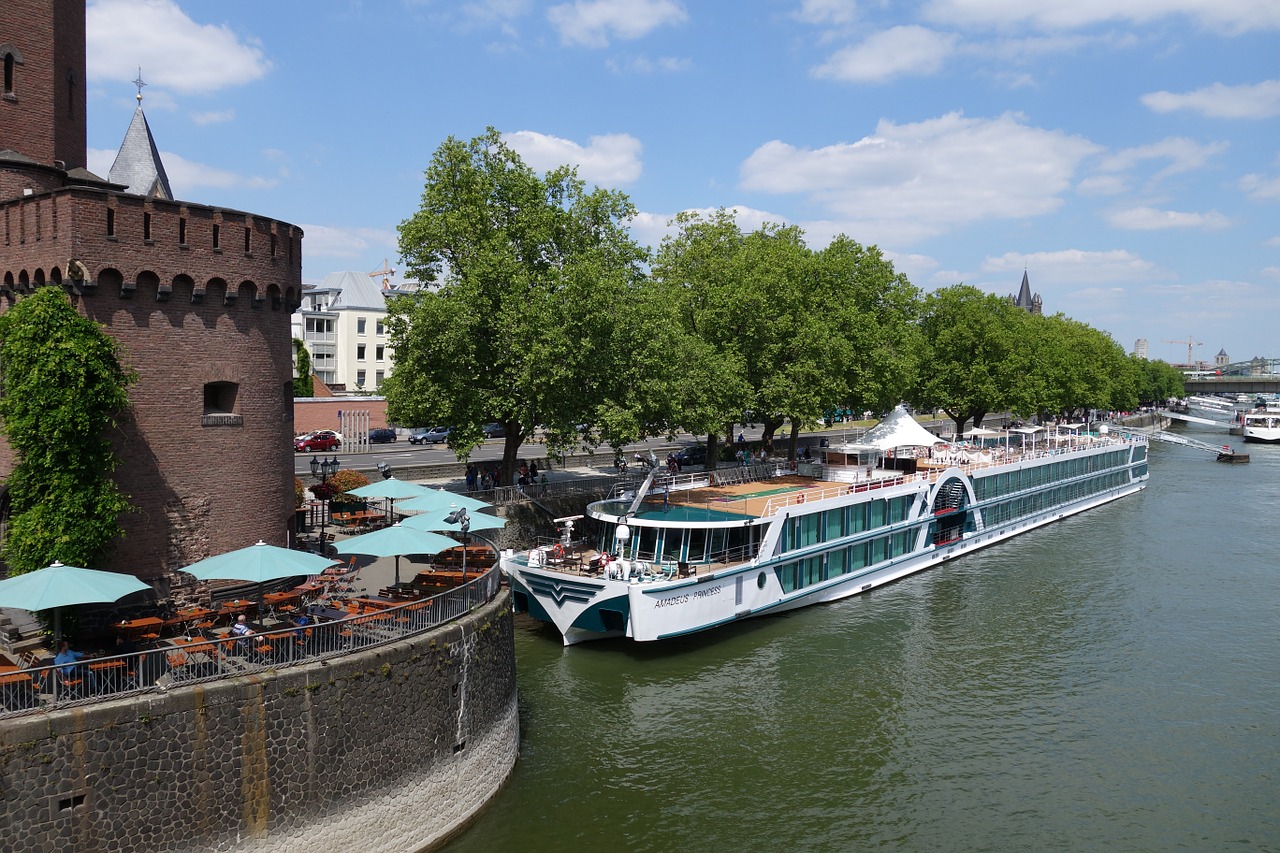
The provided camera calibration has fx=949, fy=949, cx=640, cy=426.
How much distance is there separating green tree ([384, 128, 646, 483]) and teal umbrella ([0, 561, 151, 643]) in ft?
62.7

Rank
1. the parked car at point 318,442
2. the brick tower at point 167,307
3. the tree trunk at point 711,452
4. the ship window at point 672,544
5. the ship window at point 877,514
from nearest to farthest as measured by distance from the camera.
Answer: the brick tower at point 167,307
the ship window at point 672,544
the ship window at point 877,514
the tree trunk at point 711,452
the parked car at point 318,442

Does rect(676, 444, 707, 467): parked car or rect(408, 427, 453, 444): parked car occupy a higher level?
rect(408, 427, 453, 444): parked car

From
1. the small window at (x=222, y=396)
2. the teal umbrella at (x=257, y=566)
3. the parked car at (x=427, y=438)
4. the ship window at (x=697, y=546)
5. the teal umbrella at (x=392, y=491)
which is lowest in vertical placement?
the ship window at (x=697, y=546)

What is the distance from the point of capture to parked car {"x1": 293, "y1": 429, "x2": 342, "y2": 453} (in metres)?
57.2

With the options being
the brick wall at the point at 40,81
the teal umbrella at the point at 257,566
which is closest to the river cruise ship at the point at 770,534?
the teal umbrella at the point at 257,566

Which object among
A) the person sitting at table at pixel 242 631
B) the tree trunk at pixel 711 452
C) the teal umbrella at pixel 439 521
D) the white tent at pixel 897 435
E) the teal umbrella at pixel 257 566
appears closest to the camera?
the person sitting at table at pixel 242 631

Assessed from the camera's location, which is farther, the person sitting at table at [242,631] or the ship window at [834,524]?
the ship window at [834,524]

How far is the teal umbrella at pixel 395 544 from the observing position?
70.9 feet

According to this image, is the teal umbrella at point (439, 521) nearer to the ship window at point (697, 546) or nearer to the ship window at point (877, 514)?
the ship window at point (697, 546)

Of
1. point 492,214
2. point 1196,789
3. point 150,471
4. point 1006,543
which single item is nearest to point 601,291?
point 492,214

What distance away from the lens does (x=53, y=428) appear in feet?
62.7

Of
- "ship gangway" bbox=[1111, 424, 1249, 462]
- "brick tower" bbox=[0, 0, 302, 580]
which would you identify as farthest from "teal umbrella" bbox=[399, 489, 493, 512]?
"ship gangway" bbox=[1111, 424, 1249, 462]

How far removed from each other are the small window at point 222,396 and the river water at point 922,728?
10971 mm

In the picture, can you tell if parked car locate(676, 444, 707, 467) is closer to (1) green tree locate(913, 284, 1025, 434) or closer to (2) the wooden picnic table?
(1) green tree locate(913, 284, 1025, 434)
